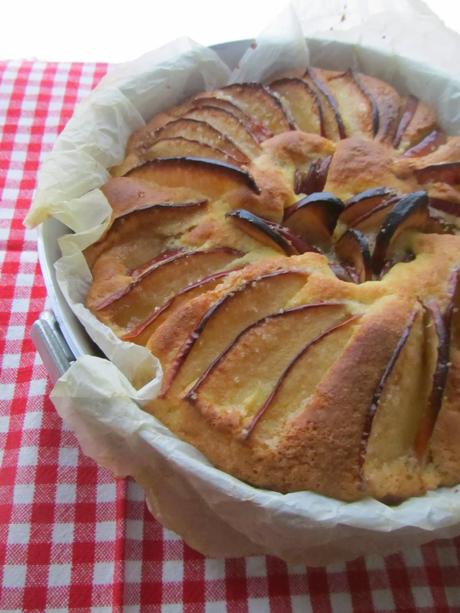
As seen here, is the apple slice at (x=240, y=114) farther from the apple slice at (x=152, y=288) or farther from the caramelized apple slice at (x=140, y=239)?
the apple slice at (x=152, y=288)

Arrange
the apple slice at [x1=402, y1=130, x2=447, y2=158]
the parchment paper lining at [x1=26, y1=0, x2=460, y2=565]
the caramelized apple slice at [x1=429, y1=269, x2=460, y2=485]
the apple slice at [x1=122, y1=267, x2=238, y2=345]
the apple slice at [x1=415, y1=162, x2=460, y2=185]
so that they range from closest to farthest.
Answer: the parchment paper lining at [x1=26, y1=0, x2=460, y2=565]
the caramelized apple slice at [x1=429, y1=269, x2=460, y2=485]
the apple slice at [x1=122, y1=267, x2=238, y2=345]
the apple slice at [x1=415, y1=162, x2=460, y2=185]
the apple slice at [x1=402, y1=130, x2=447, y2=158]

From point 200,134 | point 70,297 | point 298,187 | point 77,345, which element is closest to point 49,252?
point 70,297

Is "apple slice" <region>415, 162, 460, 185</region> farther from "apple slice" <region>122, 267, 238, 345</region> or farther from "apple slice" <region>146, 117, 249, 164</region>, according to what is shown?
"apple slice" <region>122, 267, 238, 345</region>

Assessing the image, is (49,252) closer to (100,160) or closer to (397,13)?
(100,160)

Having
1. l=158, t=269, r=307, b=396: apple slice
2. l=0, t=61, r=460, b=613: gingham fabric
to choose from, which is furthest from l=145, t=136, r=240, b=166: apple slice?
l=0, t=61, r=460, b=613: gingham fabric

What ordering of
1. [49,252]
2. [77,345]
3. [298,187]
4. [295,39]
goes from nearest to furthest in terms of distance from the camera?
1. [77,345]
2. [49,252]
3. [298,187]
4. [295,39]

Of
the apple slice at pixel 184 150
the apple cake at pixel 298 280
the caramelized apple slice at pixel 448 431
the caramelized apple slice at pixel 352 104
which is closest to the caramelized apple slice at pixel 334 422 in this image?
the apple cake at pixel 298 280

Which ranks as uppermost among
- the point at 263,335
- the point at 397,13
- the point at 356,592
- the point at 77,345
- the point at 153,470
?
the point at 397,13
